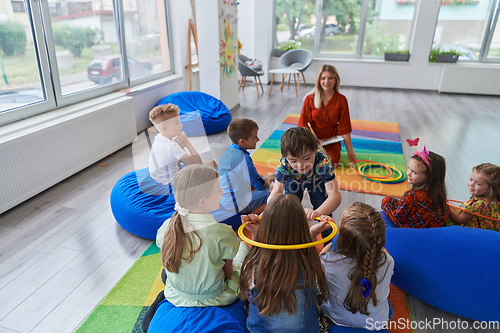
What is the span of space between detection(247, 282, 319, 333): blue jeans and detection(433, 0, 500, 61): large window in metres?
8.36

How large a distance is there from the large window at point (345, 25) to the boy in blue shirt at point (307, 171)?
7135mm

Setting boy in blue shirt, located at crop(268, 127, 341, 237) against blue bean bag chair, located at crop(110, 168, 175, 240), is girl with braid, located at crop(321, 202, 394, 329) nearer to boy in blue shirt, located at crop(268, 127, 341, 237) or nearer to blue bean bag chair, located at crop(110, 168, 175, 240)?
boy in blue shirt, located at crop(268, 127, 341, 237)

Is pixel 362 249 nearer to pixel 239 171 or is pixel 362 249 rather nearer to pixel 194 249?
pixel 194 249

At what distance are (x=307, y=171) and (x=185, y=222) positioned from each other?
91 cm

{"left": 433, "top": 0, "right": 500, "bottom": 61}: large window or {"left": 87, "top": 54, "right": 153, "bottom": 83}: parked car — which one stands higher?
{"left": 433, "top": 0, "right": 500, "bottom": 61}: large window

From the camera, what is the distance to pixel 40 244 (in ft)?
7.55

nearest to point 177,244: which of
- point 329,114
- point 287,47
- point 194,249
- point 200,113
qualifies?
point 194,249

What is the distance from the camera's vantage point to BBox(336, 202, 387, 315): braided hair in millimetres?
1293

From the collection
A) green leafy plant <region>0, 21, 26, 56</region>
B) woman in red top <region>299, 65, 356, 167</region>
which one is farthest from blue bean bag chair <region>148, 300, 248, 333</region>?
green leafy plant <region>0, 21, 26, 56</region>

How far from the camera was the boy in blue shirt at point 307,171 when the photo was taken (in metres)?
1.81

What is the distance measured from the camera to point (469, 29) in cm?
766

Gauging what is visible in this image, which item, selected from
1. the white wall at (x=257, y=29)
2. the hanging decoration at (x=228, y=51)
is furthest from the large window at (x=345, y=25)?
the hanging decoration at (x=228, y=51)

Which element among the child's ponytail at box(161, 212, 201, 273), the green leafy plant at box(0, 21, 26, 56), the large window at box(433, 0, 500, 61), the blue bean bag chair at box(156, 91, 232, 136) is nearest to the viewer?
the child's ponytail at box(161, 212, 201, 273)

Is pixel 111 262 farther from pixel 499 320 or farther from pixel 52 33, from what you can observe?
pixel 52 33
